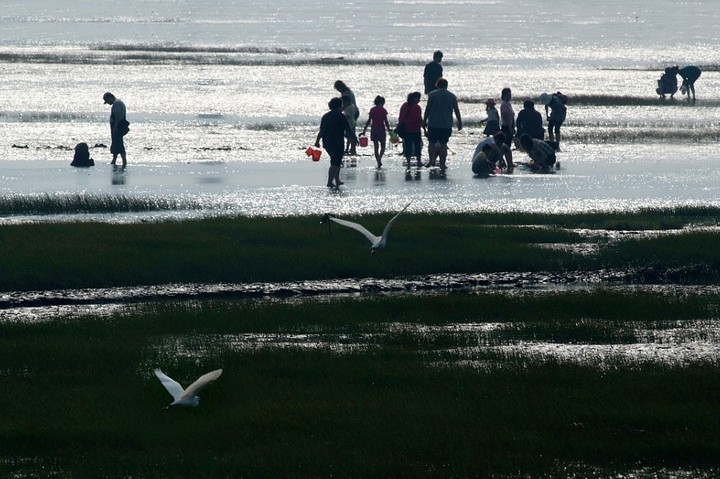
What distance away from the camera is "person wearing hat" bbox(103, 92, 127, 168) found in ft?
91.5

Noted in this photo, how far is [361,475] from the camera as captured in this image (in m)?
10.4

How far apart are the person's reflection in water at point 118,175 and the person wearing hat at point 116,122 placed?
367mm

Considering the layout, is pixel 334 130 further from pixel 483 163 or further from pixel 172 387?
pixel 172 387

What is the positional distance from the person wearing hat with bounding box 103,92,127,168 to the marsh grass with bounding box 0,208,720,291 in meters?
7.69

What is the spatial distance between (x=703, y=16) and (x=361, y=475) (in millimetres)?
130963

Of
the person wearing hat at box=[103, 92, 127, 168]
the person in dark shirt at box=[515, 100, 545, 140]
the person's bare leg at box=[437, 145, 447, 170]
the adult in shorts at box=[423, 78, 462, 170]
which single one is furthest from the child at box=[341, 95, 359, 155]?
the person wearing hat at box=[103, 92, 127, 168]

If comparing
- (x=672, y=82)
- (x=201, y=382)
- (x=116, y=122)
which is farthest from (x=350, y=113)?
(x=672, y=82)

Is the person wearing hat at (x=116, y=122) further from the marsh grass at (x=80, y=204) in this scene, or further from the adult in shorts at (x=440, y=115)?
the adult in shorts at (x=440, y=115)


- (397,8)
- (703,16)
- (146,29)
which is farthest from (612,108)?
(397,8)

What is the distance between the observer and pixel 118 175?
90.8ft

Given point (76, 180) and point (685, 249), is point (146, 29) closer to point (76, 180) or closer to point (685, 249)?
point (76, 180)

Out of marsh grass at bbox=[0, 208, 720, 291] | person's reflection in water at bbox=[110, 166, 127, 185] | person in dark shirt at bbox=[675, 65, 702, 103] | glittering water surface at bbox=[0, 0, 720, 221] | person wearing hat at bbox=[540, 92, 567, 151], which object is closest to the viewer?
marsh grass at bbox=[0, 208, 720, 291]

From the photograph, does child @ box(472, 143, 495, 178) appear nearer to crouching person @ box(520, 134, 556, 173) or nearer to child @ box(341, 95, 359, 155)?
crouching person @ box(520, 134, 556, 173)

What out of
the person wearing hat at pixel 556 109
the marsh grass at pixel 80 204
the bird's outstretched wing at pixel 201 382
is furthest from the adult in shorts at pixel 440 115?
the bird's outstretched wing at pixel 201 382
